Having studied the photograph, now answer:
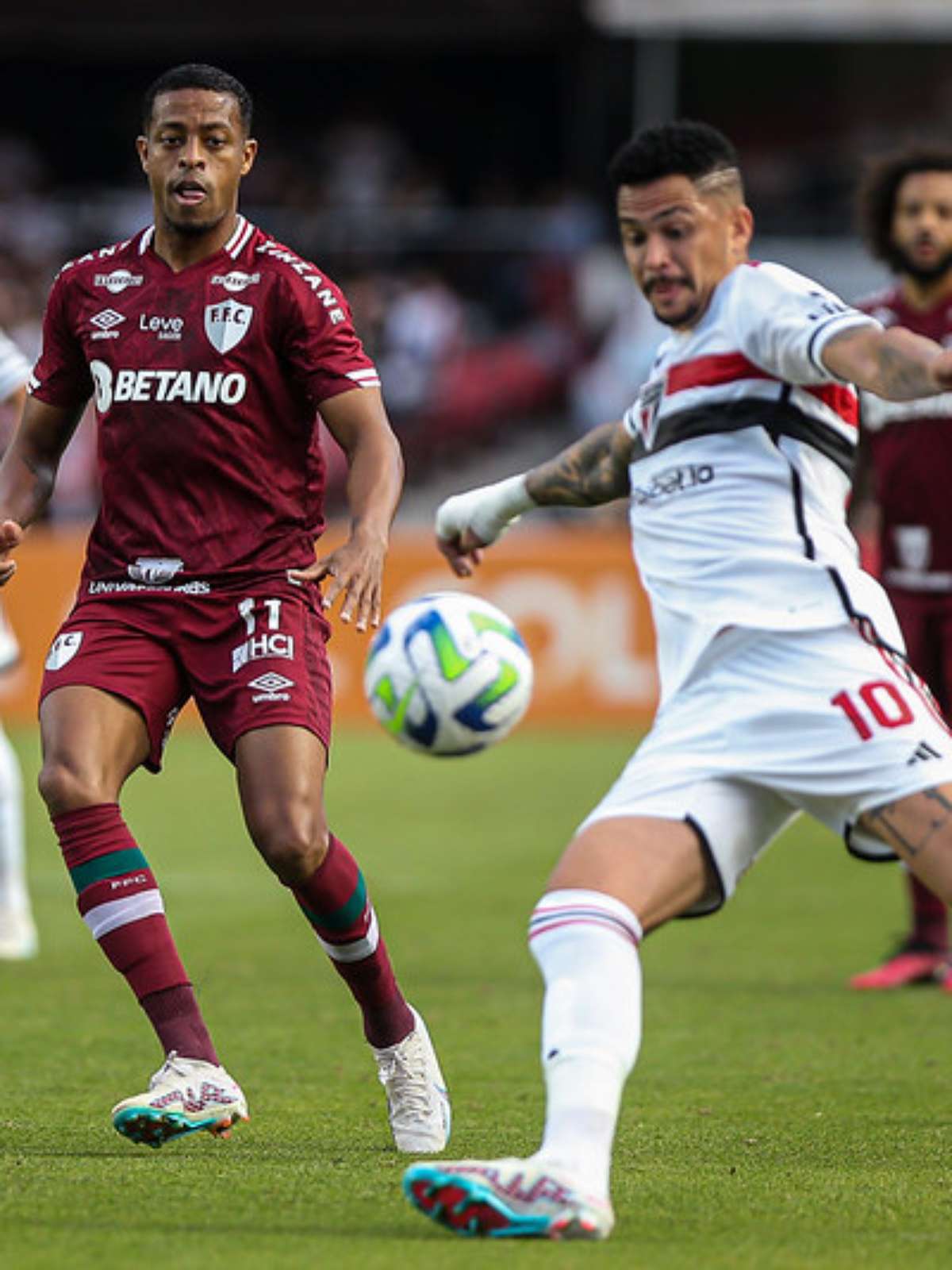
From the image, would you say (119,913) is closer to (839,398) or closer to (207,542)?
(207,542)

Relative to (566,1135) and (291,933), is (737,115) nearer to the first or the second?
(291,933)

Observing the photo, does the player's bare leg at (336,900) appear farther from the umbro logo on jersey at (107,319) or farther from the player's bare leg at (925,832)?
the player's bare leg at (925,832)

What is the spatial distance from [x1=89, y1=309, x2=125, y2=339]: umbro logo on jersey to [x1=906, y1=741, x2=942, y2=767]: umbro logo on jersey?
2288 millimetres

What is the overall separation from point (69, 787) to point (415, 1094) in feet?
3.59

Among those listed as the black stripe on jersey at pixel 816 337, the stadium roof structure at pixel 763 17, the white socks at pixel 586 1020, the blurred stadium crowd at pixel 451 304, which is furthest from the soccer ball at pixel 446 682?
the stadium roof structure at pixel 763 17

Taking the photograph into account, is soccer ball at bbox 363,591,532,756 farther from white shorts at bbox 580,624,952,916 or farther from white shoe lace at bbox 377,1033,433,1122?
white shorts at bbox 580,624,952,916

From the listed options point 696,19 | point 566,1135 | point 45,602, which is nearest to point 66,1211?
point 566,1135

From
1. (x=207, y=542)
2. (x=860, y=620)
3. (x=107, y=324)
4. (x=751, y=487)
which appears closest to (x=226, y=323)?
(x=107, y=324)

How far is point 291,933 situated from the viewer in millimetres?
10078

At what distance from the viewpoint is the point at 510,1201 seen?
4586 millimetres

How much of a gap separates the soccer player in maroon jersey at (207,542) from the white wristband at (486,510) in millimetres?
183

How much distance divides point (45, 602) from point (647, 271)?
1368cm

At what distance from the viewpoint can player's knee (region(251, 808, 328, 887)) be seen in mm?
5660

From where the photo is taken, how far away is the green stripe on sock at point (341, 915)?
5875 mm
